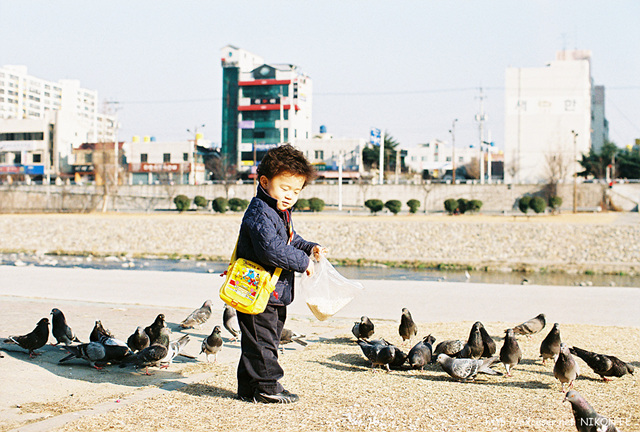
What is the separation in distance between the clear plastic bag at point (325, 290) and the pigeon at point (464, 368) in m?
1.05

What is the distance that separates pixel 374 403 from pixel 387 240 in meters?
24.6

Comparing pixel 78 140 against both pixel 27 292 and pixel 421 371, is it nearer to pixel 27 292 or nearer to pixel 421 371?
pixel 27 292

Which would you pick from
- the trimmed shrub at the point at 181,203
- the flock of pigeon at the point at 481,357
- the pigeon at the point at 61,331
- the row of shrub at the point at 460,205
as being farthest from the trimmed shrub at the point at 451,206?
the pigeon at the point at 61,331

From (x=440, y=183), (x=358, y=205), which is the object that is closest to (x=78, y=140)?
(x=358, y=205)

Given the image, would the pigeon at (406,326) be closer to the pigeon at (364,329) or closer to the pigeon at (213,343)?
the pigeon at (364,329)

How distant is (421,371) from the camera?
544 centimetres

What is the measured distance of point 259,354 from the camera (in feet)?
13.5

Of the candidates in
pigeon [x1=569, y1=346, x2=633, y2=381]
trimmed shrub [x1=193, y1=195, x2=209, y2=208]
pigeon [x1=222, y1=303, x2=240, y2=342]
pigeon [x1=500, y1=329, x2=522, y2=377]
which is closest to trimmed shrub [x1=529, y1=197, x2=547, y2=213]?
trimmed shrub [x1=193, y1=195, x2=209, y2=208]

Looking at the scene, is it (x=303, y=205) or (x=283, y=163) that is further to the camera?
(x=303, y=205)

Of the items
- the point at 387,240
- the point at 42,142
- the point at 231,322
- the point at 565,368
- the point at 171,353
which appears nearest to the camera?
the point at 565,368

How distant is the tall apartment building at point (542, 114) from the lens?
6862 centimetres

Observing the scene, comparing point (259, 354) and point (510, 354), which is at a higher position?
point (259, 354)

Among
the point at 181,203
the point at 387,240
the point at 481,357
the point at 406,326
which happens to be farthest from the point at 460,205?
the point at 481,357

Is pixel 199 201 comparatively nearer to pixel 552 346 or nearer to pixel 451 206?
pixel 451 206
